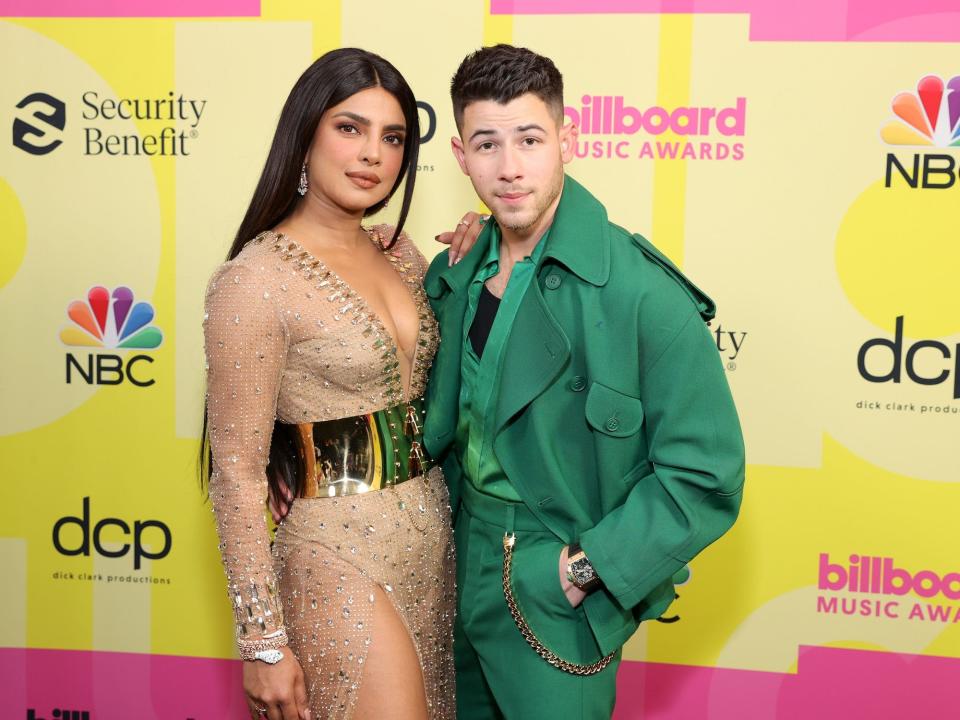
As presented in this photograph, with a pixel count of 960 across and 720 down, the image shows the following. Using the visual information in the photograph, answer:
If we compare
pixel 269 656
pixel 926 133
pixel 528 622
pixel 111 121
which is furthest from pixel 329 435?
pixel 926 133

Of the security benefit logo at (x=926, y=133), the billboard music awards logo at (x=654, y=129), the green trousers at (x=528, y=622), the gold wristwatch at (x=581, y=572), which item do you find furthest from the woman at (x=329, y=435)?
the security benefit logo at (x=926, y=133)

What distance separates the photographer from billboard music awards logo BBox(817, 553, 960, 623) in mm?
2957

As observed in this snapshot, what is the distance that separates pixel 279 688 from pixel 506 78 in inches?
48.5

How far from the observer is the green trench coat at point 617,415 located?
1781 millimetres

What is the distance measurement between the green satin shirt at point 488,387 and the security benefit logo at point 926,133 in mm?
1426

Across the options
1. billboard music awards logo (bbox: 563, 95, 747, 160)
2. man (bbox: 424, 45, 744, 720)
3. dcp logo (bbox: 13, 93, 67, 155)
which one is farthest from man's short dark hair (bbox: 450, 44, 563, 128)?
dcp logo (bbox: 13, 93, 67, 155)

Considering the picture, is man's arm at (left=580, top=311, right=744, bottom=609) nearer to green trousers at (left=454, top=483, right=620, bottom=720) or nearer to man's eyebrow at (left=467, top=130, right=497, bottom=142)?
green trousers at (left=454, top=483, right=620, bottom=720)

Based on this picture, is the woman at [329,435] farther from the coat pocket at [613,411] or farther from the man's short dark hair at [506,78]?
the coat pocket at [613,411]

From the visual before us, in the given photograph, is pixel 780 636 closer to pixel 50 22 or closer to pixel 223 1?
pixel 223 1

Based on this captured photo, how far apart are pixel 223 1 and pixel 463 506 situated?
1828 mm

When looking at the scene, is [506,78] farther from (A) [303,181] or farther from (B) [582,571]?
(B) [582,571]

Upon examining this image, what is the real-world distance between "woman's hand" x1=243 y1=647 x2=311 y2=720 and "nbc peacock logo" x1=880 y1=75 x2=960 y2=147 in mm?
2166

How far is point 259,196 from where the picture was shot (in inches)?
81.7

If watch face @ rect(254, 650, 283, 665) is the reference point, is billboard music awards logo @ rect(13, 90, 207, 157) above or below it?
above
